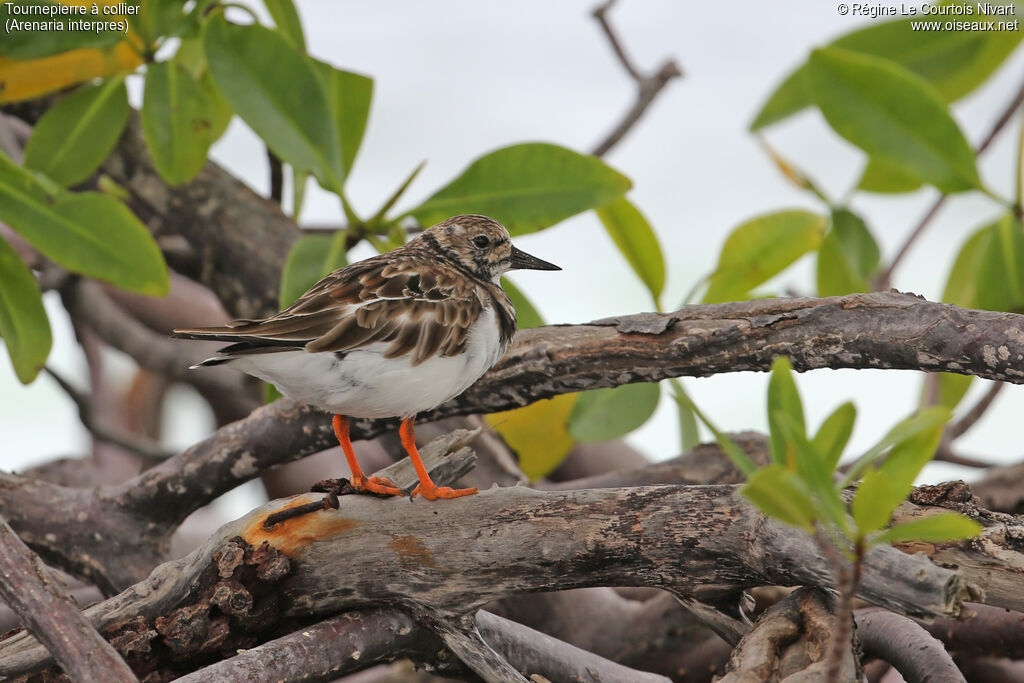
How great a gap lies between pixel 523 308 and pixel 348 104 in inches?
25.2

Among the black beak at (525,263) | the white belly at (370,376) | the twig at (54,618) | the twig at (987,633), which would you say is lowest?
the twig at (54,618)

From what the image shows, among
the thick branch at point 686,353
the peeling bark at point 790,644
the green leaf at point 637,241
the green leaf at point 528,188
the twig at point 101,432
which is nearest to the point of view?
the peeling bark at point 790,644

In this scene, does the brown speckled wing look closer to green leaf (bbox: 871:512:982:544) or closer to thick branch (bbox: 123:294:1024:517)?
thick branch (bbox: 123:294:1024:517)

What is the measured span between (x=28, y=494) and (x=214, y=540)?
2.57 feet

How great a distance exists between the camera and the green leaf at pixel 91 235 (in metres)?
1.99

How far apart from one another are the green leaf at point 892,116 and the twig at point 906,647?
0.86 meters

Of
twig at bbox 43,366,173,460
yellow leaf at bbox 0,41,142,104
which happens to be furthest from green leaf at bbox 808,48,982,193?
twig at bbox 43,366,173,460

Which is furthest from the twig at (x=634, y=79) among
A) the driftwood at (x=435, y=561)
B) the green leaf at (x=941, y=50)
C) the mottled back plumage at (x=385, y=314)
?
the driftwood at (x=435, y=561)

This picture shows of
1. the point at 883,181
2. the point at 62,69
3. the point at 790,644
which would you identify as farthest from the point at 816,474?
the point at 62,69

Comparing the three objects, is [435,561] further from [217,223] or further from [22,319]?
[217,223]

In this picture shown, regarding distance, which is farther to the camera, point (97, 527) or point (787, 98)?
point (787, 98)

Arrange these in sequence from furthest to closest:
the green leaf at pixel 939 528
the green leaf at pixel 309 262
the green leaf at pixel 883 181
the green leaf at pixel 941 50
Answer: the green leaf at pixel 883 181 < the green leaf at pixel 941 50 < the green leaf at pixel 309 262 < the green leaf at pixel 939 528

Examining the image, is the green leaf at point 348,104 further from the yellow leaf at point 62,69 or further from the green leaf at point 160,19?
the yellow leaf at point 62,69

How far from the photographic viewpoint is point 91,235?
200 centimetres
